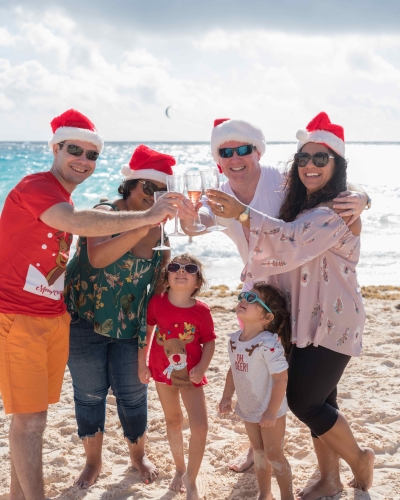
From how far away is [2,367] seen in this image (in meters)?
3.37

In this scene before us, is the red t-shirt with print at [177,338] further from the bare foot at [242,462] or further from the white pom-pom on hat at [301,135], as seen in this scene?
the white pom-pom on hat at [301,135]

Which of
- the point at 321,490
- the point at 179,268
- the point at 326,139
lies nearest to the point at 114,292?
the point at 179,268

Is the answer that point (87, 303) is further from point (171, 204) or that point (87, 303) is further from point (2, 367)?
point (171, 204)

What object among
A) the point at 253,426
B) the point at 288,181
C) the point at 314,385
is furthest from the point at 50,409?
the point at 288,181

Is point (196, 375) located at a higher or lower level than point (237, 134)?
lower

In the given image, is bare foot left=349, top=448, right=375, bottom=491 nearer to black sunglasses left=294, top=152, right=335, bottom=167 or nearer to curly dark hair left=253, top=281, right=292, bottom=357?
curly dark hair left=253, top=281, right=292, bottom=357

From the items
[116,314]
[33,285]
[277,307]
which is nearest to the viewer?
[33,285]

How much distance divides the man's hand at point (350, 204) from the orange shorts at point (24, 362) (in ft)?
6.23

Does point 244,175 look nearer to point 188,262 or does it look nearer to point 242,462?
point 188,262

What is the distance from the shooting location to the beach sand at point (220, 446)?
13.0 feet

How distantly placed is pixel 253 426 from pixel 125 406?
3.19 feet

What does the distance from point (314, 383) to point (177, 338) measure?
937 mm

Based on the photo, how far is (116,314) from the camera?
388cm

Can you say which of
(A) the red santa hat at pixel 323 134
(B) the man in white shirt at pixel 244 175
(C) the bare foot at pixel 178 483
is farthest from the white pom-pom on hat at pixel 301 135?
(C) the bare foot at pixel 178 483
